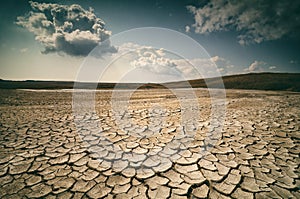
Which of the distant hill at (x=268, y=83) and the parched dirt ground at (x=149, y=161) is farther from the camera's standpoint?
the distant hill at (x=268, y=83)

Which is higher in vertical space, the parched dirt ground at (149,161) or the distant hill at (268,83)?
the distant hill at (268,83)

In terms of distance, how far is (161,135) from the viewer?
350 centimetres

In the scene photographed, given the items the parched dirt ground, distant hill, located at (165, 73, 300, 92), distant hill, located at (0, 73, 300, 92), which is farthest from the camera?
distant hill, located at (0, 73, 300, 92)

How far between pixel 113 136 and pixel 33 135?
1.70m

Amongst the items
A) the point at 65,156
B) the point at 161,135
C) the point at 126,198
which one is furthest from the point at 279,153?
the point at 65,156

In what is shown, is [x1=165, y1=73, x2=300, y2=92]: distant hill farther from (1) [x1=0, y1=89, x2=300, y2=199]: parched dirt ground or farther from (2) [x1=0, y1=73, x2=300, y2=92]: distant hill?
(1) [x1=0, y1=89, x2=300, y2=199]: parched dirt ground

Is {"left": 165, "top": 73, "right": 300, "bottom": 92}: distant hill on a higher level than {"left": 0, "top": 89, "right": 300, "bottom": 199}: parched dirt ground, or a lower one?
higher

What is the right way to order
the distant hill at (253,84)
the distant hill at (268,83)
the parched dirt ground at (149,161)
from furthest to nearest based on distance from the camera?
the distant hill at (253,84) → the distant hill at (268,83) → the parched dirt ground at (149,161)

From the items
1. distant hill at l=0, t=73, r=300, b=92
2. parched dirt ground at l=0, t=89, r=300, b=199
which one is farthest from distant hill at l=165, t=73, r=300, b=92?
parched dirt ground at l=0, t=89, r=300, b=199

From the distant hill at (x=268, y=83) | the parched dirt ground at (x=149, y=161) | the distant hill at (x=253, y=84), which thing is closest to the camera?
the parched dirt ground at (x=149, y=161)

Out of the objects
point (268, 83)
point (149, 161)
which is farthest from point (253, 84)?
point (149, 161)

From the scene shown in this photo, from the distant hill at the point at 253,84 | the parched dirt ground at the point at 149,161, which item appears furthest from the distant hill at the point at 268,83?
the parched dirt ground at the point at 149,161

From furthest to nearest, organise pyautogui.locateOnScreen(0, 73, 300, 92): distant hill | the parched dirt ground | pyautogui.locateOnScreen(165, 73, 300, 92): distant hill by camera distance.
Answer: pyautogui.locateOnScreen(0, 73, 300, 92): distant hill
pyautogui.locateOnScreen(165, 73, 300, 92): distant hill
the parched dirt ground

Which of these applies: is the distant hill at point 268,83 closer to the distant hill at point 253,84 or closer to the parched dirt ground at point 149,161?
the distant hill at point 253,84
